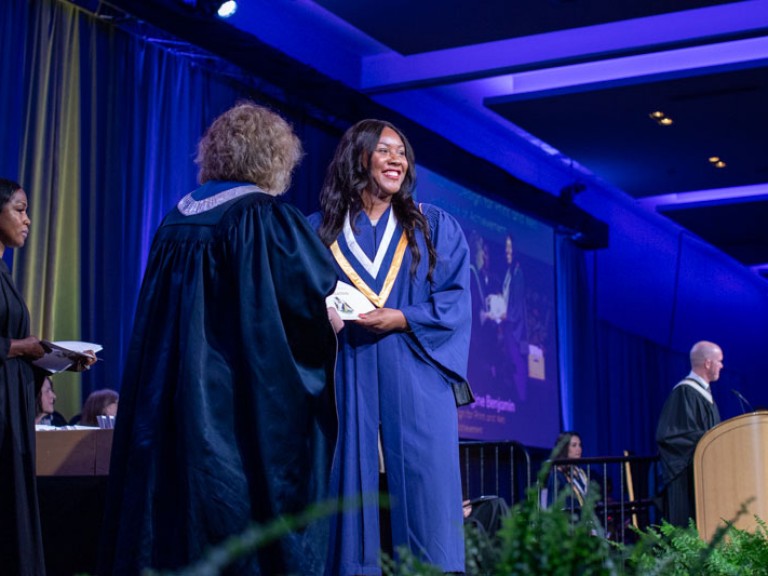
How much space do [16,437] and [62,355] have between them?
0.34 metres

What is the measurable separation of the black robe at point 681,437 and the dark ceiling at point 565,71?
2.71 m

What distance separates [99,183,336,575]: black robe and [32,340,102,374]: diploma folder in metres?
1.02

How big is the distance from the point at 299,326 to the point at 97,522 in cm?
144

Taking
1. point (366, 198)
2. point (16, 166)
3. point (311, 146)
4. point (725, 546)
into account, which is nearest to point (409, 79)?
point (311, 146)

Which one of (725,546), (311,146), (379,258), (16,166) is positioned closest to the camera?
(725,546)

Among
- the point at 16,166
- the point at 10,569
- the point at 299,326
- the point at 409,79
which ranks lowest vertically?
the point at 10,569

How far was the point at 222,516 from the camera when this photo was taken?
9.23 ft

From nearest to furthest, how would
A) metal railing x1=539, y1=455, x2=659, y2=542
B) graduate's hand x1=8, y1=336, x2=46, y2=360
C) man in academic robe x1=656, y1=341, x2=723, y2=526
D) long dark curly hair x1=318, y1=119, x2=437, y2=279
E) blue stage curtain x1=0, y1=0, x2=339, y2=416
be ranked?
long dark curly hair x1=318, y1=119, x2=437, y2=279 → graduate's hand x1=8, y1=336, x2=46, y2=360 → blue stage curtain x1=0, y1=0, x2=339, y2=416 → metal railing x1=539, y1=455, x2=659, y2=542 → man in academic robe x1=656, y1=341, x2=723, y2=526

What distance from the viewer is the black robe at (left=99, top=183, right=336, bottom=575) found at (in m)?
2.85

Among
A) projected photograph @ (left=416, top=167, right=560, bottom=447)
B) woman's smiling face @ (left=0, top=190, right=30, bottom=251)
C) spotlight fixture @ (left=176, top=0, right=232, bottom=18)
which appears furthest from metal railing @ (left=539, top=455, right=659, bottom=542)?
woman's smiling face @ (left=0, top=190, right=30, bottom=251)

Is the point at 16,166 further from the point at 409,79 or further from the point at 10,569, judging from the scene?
the point at 409,79

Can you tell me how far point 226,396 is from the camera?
9.59 ft

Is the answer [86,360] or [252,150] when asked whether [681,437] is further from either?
[252,150]

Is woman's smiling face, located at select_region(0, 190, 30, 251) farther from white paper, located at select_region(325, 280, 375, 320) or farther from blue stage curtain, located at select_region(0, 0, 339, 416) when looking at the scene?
blue stage curtain, located at select_region(0, 0, 339, 416)
